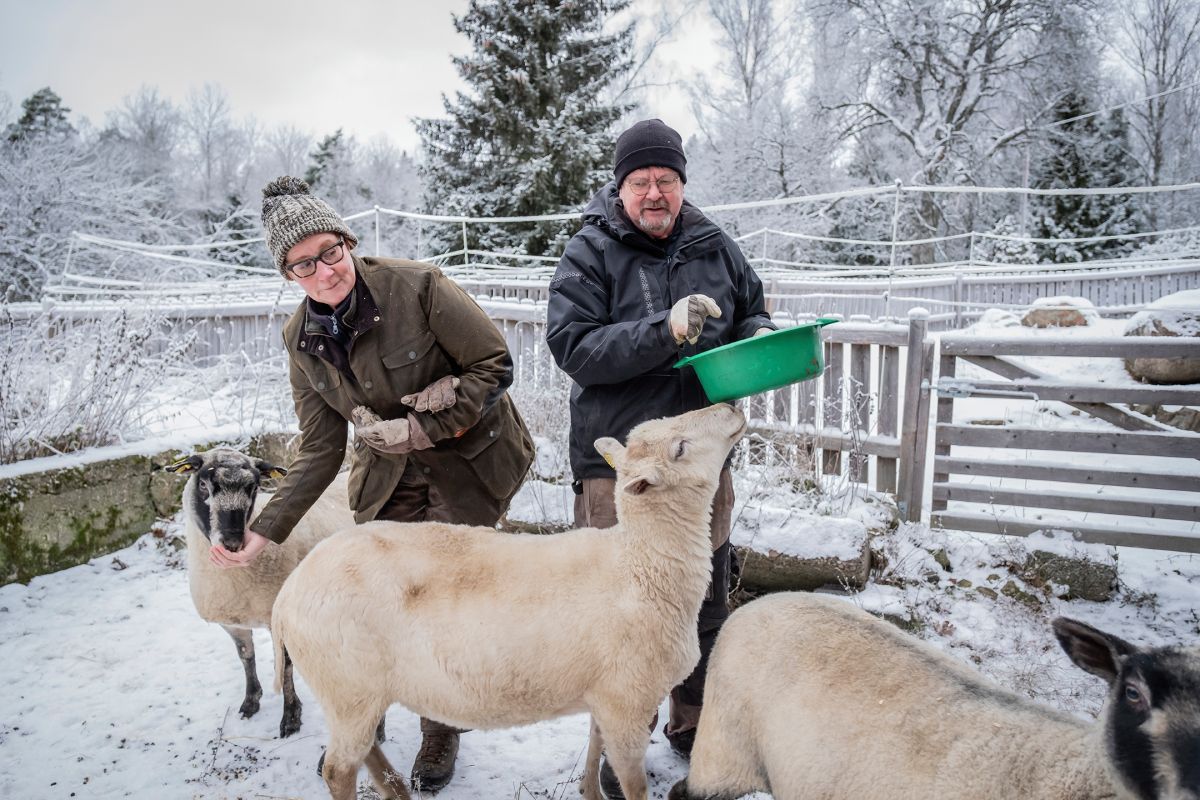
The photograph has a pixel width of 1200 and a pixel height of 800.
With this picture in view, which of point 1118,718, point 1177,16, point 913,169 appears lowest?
point 1118,718

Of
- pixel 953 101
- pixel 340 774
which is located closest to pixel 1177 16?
pixel 953 101

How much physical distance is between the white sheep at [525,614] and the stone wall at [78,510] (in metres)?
3.92

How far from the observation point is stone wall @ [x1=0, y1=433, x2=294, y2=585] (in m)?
4.98

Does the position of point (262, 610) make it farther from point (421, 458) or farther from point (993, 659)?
point (993, 659)

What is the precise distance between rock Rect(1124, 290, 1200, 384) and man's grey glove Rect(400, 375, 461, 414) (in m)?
6.89

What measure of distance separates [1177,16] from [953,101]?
6020 mm

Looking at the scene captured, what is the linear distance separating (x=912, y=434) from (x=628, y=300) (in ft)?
13.1

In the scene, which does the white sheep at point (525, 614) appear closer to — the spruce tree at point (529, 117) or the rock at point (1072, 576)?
the rock at point (1072, 576)

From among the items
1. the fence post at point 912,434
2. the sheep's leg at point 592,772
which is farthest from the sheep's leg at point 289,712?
the fence post at point 912,434

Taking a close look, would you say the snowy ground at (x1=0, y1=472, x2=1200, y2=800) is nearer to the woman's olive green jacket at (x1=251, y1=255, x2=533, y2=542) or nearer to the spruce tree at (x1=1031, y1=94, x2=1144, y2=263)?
the woman's olive green jacket at (x1=251, y1=255, x2=533, y2=542)

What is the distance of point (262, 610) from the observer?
3633mm

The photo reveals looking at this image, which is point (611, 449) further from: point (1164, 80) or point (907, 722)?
point (1164, 80)

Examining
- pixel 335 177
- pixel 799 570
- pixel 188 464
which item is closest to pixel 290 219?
pixel 188 464

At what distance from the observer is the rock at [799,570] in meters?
4.49
